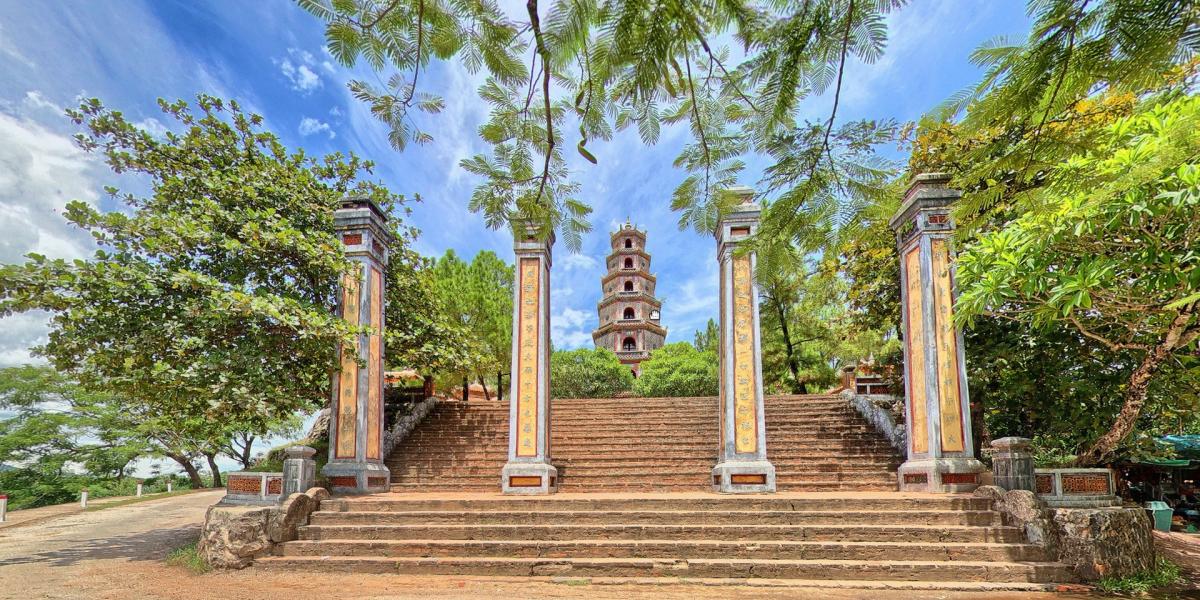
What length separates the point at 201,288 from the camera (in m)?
6.43

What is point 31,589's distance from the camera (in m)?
5.16

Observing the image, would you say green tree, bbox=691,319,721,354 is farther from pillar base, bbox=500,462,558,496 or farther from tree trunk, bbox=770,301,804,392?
pillar base, bbox=500,462,558,496

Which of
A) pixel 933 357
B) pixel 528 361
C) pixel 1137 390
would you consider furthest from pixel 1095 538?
pixel 528 361

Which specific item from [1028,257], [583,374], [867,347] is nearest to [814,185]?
[1028,257]

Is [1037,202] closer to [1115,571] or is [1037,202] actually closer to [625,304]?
[1115,571]

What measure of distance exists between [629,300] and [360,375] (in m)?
22.4

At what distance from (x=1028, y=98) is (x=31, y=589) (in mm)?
7947

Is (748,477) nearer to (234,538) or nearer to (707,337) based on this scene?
(234,538)

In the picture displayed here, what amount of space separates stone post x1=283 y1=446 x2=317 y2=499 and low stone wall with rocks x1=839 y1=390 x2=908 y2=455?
8070 mm

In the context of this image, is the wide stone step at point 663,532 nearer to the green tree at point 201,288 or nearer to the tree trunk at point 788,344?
the green tree at point 201,288

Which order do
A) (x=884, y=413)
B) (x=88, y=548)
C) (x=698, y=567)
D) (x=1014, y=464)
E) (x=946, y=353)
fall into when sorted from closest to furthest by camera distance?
(x=698, y=567)
(x=1014, y=464)
(x=88, y=548)
(x=946, y=353)
(x=884, y=413)

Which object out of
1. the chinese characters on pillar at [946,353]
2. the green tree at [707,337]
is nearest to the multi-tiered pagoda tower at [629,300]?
the green tree at [707,337]

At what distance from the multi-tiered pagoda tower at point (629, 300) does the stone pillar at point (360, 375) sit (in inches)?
843

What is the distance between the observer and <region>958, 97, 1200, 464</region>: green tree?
390 centimetres
